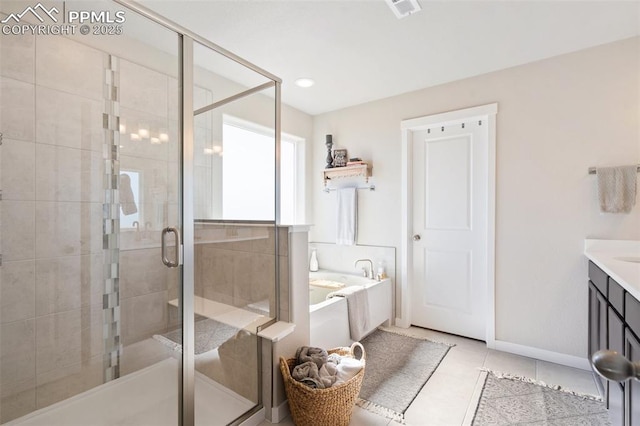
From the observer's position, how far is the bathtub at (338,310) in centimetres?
219

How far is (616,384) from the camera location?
139cm

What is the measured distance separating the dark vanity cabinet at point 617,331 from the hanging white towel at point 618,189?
458mm

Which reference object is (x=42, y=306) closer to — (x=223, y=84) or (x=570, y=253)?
(x=223, y=84)

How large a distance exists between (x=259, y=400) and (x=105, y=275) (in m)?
1.10

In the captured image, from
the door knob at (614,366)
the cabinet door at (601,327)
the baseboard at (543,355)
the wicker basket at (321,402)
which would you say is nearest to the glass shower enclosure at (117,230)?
the wicker basket at (321,402)

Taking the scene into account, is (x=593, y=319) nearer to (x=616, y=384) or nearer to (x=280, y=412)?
(x=616, y=384)

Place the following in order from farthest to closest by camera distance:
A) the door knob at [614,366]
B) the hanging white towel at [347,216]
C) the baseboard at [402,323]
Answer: the hanging white towel at [347,216], the baseboard at [402,323], the door knob at [614,366]

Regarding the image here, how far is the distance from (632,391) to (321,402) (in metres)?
1.28

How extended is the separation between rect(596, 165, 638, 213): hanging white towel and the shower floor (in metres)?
2.80

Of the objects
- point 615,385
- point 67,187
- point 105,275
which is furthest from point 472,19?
point 105,275

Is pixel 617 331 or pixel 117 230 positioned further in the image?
pixel 117 230

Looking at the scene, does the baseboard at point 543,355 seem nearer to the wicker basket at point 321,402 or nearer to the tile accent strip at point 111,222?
the wicker basket at point 321,402

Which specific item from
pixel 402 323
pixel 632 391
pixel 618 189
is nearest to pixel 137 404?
pixel 632 391

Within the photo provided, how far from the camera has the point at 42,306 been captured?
1.45 metres
